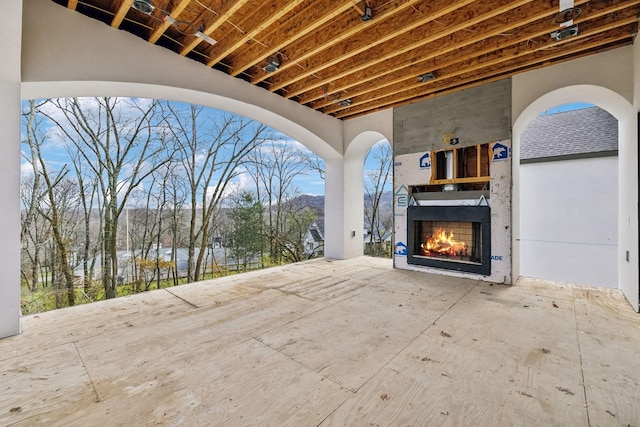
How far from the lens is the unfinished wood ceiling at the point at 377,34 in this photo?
8.88 ft

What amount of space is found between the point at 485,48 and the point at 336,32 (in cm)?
191

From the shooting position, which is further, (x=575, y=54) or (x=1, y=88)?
(x=575, y=54)

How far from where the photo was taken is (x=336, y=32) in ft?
10.3

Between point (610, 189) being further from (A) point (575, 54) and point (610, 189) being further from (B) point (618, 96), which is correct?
(A) point (575, 54)

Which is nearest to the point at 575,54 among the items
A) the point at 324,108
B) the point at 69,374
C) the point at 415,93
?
the point at 415,93

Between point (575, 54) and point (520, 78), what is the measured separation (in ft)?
1.97

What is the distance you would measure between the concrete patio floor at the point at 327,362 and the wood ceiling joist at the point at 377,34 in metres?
3.16

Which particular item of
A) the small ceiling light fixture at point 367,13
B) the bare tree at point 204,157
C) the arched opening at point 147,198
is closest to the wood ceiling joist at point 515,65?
the small ceiling light fixture at point 367,13

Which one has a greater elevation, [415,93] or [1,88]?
[415,93]

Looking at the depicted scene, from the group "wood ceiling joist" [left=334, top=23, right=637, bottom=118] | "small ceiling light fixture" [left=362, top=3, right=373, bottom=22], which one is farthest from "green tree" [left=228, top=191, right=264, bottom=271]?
"small ceiling light fixture" [left=362, top=3, right=373, bottom=22]

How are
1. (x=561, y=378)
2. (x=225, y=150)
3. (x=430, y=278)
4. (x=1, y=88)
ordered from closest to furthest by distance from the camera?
(x=561, y=378), (x=1, y=88), (x=430, y=278), (x=225, y=150)

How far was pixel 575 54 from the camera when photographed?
3.47 m

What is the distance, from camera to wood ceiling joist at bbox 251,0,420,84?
266 centimetres

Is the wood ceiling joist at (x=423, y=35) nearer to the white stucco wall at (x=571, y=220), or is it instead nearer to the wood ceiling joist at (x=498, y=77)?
the wood ceiling joist at (x=498, y=77)
